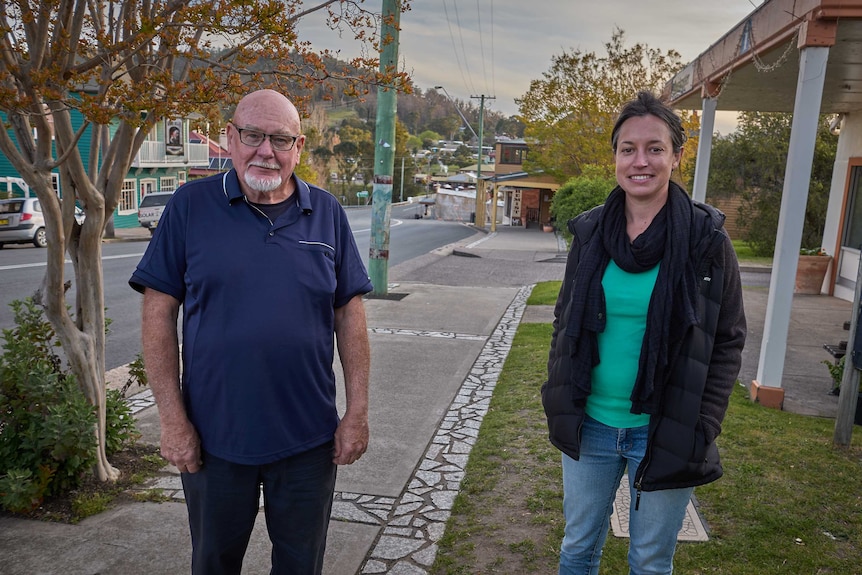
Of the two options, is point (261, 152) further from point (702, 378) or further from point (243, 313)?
point (702, 378)

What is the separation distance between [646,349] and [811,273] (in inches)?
502

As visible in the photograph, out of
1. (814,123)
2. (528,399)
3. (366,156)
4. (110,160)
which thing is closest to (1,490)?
(110,160)

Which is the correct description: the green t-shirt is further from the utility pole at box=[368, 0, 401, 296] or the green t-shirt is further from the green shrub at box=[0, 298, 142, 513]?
the utility pole at box=[368, 0, 401, 296]

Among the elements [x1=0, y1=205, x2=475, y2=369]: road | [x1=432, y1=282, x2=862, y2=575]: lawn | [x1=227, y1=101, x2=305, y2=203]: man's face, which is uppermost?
[x1=227, y1=101, x2=305, y2=203]: man's face

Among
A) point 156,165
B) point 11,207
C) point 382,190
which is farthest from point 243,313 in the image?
point 156,165

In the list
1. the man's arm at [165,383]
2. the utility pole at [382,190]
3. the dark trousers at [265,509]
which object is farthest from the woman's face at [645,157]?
the utility pole at [382,190]

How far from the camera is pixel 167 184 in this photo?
123ft

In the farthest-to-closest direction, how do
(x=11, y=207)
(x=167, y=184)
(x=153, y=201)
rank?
(x=167, y=184) < (x=153, y=201) < (x=11, y=207)

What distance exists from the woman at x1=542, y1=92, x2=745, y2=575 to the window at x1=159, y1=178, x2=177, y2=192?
121 feet

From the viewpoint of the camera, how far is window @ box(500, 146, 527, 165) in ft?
190

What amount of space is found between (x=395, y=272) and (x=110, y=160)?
45.1 feet

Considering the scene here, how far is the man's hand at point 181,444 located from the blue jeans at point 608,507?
134 centimetres

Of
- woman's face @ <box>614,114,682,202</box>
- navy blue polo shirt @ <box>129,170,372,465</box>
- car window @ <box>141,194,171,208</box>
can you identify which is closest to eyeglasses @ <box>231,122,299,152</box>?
navy blue polo shirt @ <box>129,170,372,465</box>

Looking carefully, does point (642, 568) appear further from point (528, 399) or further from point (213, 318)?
point (528, 399)
